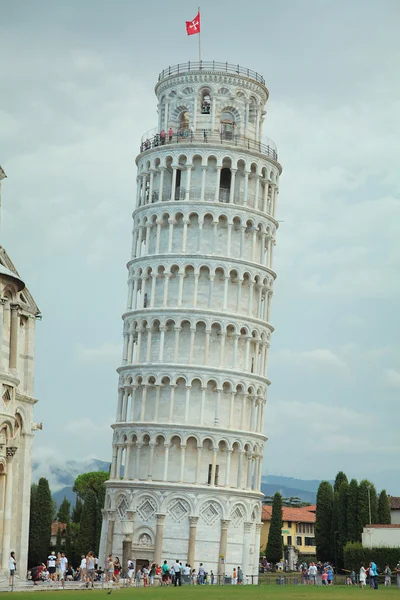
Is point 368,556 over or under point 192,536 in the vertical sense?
under

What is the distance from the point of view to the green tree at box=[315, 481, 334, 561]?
10725 cm

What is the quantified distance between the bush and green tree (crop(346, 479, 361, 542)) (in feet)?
30.5

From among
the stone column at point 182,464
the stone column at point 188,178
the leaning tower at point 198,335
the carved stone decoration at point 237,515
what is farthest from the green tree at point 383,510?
the stone column at point 188,178

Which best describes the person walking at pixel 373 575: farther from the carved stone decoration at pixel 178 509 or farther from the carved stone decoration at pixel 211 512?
the carved stone decoration at pixel 178 509

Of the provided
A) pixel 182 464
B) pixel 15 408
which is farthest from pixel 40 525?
pixel 15 408

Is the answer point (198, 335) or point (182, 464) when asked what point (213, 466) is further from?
point (198, 335)

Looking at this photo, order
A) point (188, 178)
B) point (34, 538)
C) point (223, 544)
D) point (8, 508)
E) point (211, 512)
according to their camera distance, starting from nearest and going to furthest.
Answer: point (8, 508)
point (223, 544)
point (211, 512)
point (188, 178)
point (34, 538)

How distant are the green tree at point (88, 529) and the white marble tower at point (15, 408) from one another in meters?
43.6

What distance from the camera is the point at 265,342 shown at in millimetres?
88625

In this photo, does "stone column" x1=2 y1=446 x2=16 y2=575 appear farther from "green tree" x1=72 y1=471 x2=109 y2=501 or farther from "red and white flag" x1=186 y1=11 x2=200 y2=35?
"green tree" x1=72 y1=471 x2=109 y2=501

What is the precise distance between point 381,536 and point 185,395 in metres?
19.2

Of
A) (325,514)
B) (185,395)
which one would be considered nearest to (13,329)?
(185,395)

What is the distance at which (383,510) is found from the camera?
10081 centimetres

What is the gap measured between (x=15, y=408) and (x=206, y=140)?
125 feet
